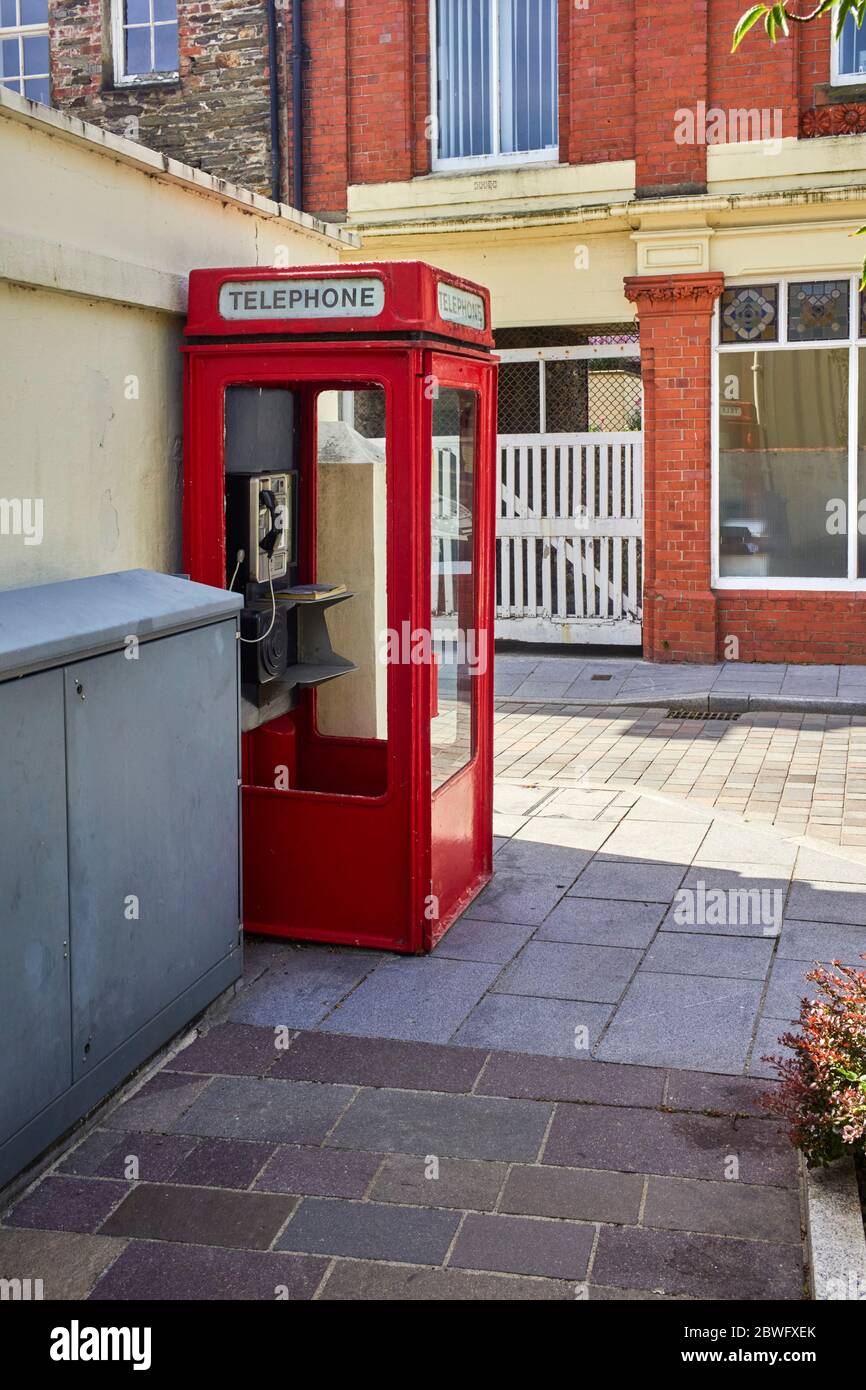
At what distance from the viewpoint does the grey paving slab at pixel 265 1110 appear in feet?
15.0

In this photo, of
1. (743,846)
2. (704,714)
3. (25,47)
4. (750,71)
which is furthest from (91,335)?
(25,47)

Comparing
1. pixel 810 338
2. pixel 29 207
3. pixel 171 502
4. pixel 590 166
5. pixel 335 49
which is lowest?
pixel 171 502

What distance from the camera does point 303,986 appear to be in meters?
5.82

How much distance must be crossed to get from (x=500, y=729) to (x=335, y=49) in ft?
24.5

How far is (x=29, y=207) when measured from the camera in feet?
16.9

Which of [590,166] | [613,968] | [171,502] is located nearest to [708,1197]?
[613,968]

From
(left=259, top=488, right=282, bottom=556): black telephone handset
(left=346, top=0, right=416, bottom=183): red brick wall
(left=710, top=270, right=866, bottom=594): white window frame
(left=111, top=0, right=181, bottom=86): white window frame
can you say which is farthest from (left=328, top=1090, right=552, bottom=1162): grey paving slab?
(left=111, top=0, right=181, bottom=86): white window frame

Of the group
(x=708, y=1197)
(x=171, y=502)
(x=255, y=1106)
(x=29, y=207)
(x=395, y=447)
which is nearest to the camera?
(x=708, y=1197)

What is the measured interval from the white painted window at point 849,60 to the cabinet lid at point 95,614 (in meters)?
10.4

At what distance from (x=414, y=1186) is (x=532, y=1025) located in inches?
50.6

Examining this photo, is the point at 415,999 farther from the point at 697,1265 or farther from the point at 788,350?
the point at 788,350

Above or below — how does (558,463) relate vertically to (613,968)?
above

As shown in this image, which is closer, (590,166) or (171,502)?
(171,502)

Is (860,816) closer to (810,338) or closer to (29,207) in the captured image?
(29,207)
